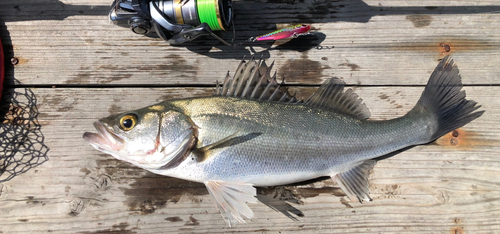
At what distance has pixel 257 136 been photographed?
1629mm

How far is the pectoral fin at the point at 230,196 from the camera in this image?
166 centimetres

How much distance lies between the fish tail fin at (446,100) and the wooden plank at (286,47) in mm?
256

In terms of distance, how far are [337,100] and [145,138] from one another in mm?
1348

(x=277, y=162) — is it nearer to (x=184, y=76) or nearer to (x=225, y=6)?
(x=184, y=76)

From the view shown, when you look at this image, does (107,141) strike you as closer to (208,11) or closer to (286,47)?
(208,11)

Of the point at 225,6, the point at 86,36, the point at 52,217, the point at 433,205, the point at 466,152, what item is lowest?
the point at 52,217

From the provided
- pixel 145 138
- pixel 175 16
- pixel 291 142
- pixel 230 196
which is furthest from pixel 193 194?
pixel 175 16

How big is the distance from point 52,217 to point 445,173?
2.97 meters

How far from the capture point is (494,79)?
2.07 meters

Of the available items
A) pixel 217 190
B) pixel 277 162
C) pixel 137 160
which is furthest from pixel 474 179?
pixel 137 160

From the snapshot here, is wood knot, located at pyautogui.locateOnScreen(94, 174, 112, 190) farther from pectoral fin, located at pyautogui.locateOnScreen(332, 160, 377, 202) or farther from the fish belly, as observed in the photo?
pectoral fin, located at pyautogui.locateOnScreen(332, 160, 377, 202)

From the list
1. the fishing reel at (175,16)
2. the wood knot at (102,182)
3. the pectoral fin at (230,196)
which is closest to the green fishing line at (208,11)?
the fishing reel at (175,16)

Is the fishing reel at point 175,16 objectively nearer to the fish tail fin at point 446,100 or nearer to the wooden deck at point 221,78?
the wooden deck at point 221,78

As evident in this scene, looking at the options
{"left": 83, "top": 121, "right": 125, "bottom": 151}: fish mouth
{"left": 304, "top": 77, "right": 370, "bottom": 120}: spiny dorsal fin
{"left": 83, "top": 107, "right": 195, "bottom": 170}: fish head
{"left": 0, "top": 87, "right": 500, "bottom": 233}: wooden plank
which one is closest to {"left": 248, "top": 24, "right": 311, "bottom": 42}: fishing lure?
{"left": 304, "top": 77, "right": 370, "bottom": 120}: spiny dorsal fin
